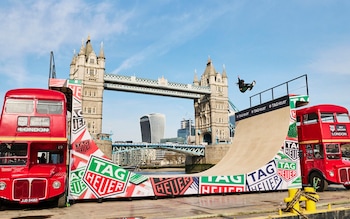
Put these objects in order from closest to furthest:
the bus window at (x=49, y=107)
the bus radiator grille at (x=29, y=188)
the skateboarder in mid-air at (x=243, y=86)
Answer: the bus radiator grille at (x=29, y=188) → the bus window at (x=49, y=107) → the skateboarder in mid-air at (x=243, y=86)

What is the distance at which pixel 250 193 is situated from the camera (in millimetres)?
15578

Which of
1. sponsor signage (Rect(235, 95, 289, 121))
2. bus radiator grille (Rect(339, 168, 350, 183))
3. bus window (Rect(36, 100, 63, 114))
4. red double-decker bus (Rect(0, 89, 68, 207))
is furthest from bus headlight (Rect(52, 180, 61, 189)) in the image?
bus radiator grille (Rect(339, 168, 350, 183))

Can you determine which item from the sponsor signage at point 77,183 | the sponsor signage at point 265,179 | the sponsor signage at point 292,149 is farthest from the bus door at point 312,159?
the sponsor signage at point 77,183

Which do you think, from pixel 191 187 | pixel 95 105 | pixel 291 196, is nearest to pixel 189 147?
pixel 95 105

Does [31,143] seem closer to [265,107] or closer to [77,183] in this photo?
[77,183]

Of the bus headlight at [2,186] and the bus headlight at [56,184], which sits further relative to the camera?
the bus headlight at [56,184]

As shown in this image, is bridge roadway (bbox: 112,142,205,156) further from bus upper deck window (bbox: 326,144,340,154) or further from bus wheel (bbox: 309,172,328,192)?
bus upper deck window (bbox: 326,144,340,154)

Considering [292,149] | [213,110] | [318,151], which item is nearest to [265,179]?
[292,149]

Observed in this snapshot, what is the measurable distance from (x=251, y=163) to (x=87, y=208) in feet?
33.3

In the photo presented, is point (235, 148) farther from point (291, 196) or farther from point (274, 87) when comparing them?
point (291, 196)

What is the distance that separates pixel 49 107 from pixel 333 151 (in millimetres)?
15499

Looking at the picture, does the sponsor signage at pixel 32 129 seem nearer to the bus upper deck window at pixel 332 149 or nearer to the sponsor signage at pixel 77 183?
the sponsor signage at pixel 77 183

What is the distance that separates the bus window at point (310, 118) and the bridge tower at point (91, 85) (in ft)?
237

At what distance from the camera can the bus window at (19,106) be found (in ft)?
37.8
